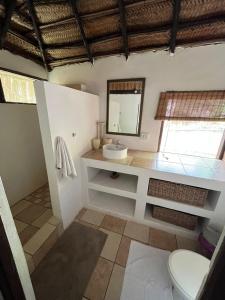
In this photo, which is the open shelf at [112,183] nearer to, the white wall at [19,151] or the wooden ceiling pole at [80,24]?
the white wall at [19,151]

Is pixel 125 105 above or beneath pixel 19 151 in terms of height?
above

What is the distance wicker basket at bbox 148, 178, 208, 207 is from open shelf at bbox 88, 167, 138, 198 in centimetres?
29

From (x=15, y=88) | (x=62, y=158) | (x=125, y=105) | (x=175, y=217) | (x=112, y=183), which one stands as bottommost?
(x=175, y=217)

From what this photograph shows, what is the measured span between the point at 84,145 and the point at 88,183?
1.83ft

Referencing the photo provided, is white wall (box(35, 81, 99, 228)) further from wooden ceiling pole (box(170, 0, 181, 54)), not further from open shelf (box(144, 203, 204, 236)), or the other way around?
wooden ceiling pole (box(170, 0, 181, 54))

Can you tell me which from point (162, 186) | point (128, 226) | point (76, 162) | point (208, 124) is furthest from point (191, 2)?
point (128, 226)

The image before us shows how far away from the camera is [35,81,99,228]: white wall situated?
1263 mm

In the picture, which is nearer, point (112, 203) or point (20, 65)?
point (20, 65)

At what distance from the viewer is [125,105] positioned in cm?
208

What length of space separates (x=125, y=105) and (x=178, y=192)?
1431 millimetres

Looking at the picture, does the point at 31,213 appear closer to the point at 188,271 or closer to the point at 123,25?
the point at 188,271

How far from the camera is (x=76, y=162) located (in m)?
1.78

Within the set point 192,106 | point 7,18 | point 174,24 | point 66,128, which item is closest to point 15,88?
point 7,18

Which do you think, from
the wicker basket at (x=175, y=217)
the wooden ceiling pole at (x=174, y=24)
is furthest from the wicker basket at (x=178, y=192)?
the wooden ceiling pole at (x=174, y=24)
